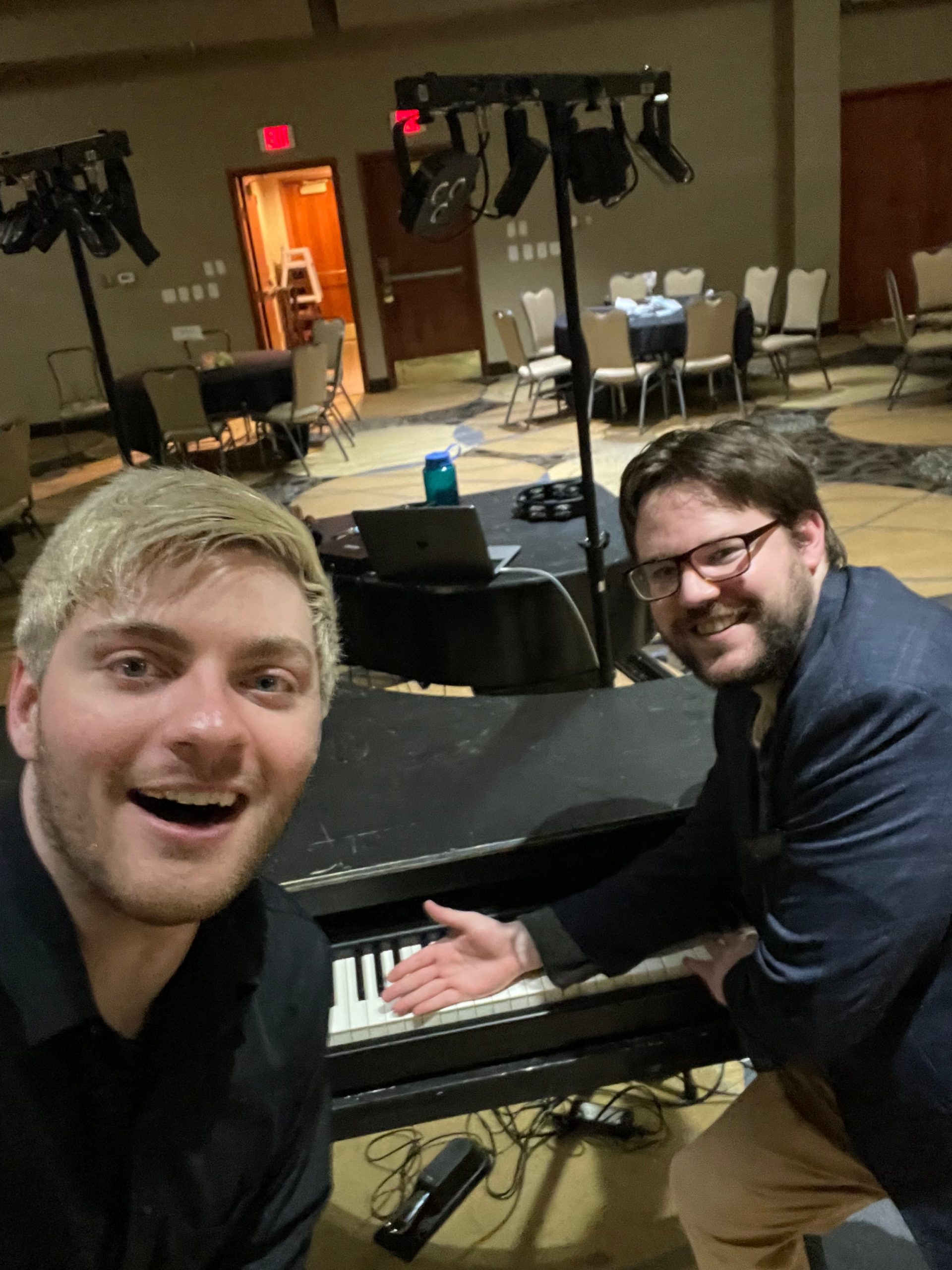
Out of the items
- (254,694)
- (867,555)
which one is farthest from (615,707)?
(867,555)

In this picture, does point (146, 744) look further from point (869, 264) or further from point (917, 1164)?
point (869, 264)

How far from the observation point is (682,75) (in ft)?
29.7

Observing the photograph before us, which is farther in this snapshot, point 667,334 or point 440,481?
point 667,334

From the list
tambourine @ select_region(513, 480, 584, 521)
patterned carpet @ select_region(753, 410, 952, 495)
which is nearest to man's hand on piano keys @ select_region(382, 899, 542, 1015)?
tambourine @ select_region(513, 480, 584, 521)

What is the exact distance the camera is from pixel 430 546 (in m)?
2.51

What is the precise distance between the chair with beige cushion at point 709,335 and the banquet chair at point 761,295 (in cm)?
170

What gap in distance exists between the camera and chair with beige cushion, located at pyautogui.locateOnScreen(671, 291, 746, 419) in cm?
663

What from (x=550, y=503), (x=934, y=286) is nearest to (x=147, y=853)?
(x=550, y=503)

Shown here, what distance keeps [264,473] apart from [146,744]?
672cm

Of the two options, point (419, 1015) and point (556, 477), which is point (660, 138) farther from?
point (556, 477)

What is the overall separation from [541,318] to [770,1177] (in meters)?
7.55

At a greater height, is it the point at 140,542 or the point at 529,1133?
the point at 140,542

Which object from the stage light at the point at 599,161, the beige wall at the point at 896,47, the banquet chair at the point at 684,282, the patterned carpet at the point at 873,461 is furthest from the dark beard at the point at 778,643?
the beige wall at the point at 896,47

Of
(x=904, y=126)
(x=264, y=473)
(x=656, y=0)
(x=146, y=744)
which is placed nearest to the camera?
(x=146, y=744)
